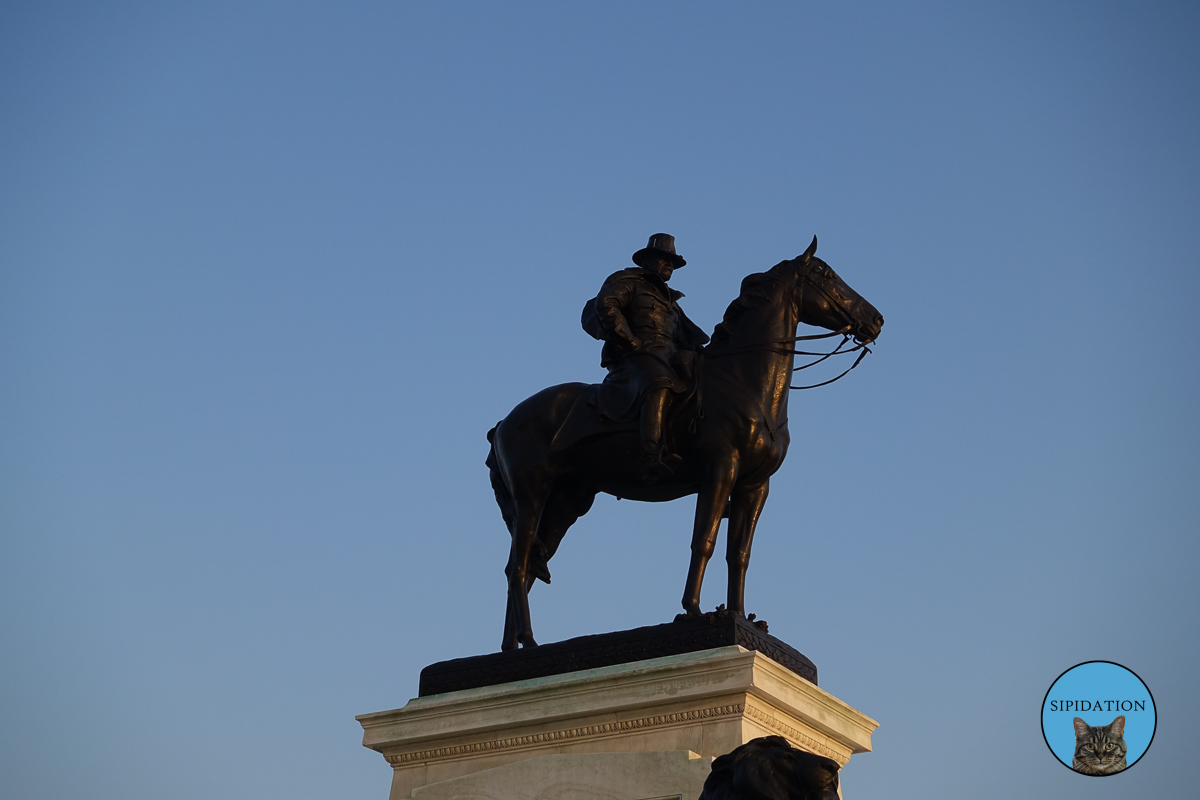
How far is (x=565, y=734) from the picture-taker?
8.74 m

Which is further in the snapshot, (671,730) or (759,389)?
(759,389)

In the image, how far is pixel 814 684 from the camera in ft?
29.5

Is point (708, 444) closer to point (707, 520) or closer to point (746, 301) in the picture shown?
point (707, 520)

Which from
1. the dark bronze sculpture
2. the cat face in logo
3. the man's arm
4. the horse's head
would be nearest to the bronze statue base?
the man's arm

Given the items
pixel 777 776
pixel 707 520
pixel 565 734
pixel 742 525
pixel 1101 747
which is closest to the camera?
pixel 777 776

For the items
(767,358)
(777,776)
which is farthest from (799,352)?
(777,776)

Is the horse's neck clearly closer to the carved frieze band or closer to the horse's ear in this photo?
the horse's ear

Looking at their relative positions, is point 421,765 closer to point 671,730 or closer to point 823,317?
point 671,730

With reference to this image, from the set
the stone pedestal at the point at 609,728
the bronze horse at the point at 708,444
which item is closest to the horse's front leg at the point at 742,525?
the bronze horse at the point at 708,444

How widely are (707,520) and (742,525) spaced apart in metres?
0.46

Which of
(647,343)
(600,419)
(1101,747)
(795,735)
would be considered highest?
(647,343)

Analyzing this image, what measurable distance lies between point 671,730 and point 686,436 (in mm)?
1865

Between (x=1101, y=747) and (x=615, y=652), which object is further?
(x=1101, y=747)

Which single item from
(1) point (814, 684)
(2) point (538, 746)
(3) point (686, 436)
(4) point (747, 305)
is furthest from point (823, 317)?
(2) point (538, 746)
